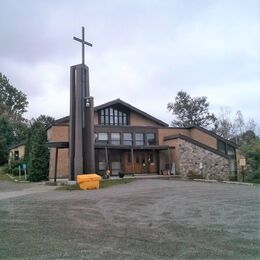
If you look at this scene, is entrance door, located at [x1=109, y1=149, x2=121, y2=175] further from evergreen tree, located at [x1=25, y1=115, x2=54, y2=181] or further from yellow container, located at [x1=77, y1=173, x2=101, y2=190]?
yellow container, located at [x1=77, y1=173, x2=101, y2=190]

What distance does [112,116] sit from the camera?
114 feet

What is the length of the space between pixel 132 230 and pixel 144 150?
81.0 ft

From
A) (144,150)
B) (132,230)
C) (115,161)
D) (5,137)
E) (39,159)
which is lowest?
(132,230)

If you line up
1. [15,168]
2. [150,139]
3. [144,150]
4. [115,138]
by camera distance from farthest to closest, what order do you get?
[15,168] → [150,139] → [144,150] → [115,138]

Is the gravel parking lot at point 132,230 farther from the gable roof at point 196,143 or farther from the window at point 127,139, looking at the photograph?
the window at point 127,139

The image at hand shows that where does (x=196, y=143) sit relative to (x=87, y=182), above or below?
above

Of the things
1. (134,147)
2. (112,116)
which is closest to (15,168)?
(112,116)

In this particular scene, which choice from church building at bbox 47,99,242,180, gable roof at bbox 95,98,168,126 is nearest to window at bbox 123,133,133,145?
church building at bbox 47,99,242,180

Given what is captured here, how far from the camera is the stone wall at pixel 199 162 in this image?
30688 millimetres

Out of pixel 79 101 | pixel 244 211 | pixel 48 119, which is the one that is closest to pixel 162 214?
pixel 244 211

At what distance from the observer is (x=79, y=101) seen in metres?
22.6

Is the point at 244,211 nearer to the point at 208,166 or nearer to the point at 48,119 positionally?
the point at 208,166

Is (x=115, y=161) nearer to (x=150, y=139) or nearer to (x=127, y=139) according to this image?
(x=127, y=139)

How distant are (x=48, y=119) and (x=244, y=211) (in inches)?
1928
